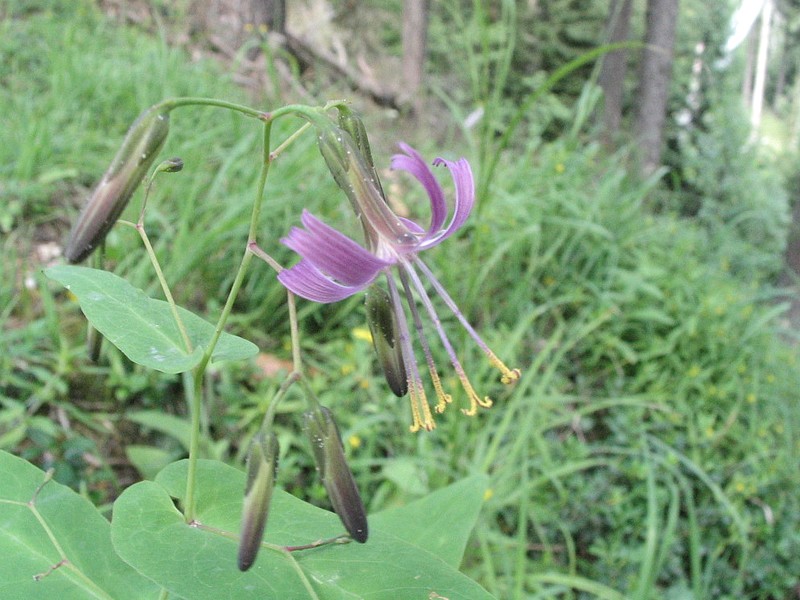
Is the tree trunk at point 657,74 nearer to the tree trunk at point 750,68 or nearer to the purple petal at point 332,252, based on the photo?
the purple petal at point 332,252

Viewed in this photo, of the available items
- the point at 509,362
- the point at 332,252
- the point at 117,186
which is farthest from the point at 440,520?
the point at 509,362

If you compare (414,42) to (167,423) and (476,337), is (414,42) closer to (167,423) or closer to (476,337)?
(167,423)

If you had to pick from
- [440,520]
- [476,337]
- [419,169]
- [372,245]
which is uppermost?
[419,169]

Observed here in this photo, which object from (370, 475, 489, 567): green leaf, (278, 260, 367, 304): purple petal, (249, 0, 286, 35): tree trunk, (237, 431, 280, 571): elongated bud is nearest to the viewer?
(237, 431, 280, 571): elongated bud

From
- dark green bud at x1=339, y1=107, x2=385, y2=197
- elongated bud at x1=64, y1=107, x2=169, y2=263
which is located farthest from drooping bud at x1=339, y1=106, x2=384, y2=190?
elongated bud at x1=64, y1=107, x2=169, y2=263

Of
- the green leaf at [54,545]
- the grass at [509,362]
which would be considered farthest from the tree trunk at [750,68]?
the green leaf at [54,545]

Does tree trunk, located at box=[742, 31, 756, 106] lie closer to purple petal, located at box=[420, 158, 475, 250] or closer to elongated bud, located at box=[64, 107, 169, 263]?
purple petal, located at box=[420, 158, 475, 250]

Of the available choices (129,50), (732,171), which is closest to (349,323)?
(129,50)

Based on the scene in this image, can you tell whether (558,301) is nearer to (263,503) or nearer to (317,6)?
(263,503)
